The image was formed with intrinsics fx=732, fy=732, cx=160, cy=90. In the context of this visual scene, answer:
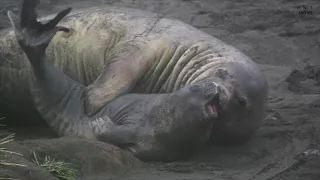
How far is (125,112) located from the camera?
4.98 metres

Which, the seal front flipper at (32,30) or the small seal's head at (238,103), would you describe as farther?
the seal front flipper at (32,30)

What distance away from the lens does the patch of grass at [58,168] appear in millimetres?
3949

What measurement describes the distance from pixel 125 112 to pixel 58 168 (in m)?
1.08

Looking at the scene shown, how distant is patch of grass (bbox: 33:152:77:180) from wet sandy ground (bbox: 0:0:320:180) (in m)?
0.37

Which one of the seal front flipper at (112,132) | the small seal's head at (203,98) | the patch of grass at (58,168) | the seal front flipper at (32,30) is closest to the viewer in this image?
the patch of grass at (58,168)

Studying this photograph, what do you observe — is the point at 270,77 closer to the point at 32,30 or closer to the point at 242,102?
the point at 242,102

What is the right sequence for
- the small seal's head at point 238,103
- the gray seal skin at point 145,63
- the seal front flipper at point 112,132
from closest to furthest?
the seal front flipper at point 112,132
the small seal's head at point 238,103
the gray seal skin at point 145,63

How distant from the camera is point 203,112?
4645 mm

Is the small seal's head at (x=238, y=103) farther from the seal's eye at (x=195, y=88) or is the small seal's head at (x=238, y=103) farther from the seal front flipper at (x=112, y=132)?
the seal front flipper at (x=112, y=132)

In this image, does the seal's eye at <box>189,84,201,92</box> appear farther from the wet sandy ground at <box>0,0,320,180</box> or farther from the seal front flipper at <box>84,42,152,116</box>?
the seal front flipper at <box>84,42,152,116</box>

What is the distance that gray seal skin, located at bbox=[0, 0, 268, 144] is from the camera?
16.5 ft

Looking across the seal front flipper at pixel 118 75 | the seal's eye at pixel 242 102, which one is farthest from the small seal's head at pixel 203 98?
the seal front flipper at pixel 118 75

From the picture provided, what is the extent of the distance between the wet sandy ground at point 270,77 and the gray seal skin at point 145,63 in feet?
0.89

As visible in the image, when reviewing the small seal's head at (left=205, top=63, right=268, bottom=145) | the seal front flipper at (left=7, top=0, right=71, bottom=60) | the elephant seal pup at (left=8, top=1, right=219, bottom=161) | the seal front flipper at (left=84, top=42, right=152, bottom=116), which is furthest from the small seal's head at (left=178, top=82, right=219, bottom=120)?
the seal front flipper at (left=7, top=0, right=71, bottom=60)
